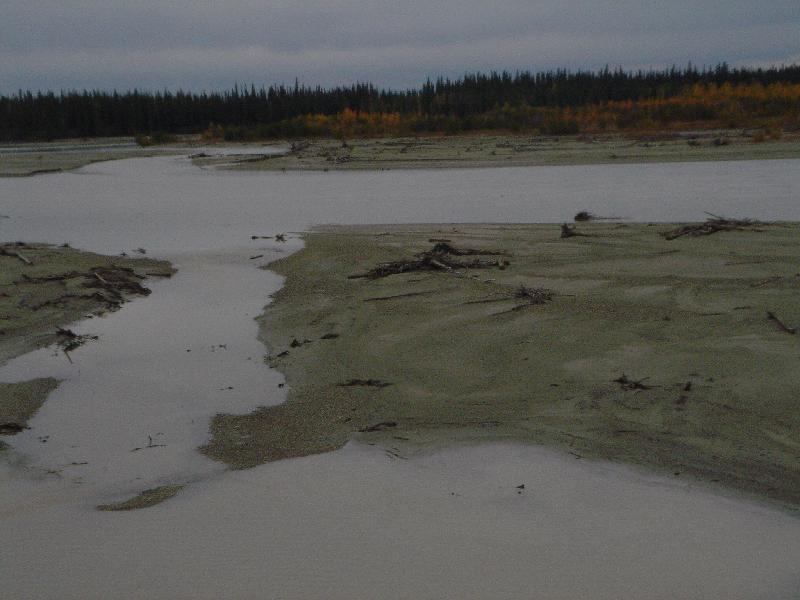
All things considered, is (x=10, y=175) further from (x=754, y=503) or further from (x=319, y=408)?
(x=754, y=503)

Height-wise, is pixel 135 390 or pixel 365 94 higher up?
pixel 365 94

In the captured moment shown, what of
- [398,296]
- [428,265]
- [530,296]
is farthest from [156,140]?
[530,296]

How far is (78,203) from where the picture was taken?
16422 mm

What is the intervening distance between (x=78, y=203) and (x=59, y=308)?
993cm

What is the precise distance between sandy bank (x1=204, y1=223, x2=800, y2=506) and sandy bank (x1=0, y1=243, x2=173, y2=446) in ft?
4.89

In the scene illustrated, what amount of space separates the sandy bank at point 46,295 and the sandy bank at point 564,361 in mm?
1489

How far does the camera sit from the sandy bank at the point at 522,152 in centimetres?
2172

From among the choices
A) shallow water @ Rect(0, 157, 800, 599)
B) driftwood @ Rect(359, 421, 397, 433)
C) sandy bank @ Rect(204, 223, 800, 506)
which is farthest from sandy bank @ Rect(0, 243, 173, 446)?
driftwood @ Rect(359, 421, 397, 433)

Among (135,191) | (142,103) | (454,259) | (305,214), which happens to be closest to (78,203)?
(135,191)

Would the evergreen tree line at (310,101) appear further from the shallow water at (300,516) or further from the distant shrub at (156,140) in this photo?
the shallow water at (300,516)

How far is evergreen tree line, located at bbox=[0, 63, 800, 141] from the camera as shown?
166 feet

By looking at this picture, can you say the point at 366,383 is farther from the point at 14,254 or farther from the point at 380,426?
the point at 14,254

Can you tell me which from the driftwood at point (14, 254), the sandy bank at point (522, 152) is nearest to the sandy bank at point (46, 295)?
the driftwood at point (14, 254)

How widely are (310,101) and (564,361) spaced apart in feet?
179
